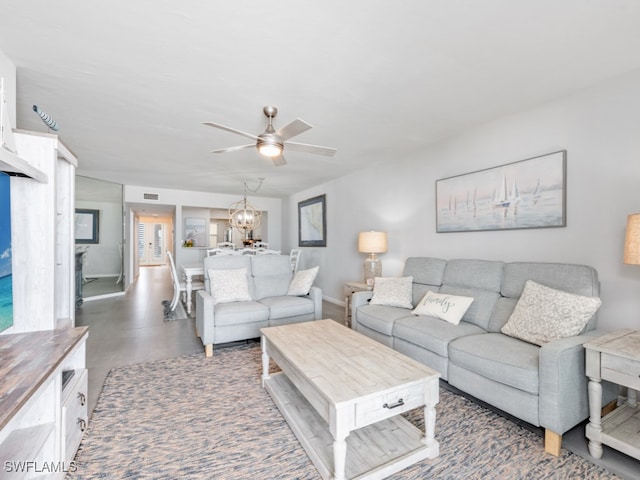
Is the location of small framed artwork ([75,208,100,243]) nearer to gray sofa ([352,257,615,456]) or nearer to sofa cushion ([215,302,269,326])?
sofa cushion ([215,302,269,326])

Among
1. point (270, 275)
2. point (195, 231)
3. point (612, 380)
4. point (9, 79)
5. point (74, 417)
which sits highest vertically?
point (9, 79)

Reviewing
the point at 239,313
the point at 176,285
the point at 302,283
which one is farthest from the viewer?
the point at 176,285

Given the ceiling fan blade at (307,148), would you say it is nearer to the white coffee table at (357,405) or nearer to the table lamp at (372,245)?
the table lamp at (372,245)

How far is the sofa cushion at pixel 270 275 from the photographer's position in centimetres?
374

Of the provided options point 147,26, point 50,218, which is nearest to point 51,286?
point 50,218

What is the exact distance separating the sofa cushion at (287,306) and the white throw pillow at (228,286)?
0.27 m

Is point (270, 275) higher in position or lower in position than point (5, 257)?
lower

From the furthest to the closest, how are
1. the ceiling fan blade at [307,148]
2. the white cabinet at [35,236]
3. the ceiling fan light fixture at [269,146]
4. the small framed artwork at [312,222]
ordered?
1. the small framed artwork at [312,222]
2. the ceiling fan blade at [307,148]
3. the ceiling fan light fixture at [269,146]
4. the white cabinet at [35,236]

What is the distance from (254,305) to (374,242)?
173cm

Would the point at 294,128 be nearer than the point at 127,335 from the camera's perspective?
Yes

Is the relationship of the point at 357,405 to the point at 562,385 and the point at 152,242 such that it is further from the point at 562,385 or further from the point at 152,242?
the point at 152,242

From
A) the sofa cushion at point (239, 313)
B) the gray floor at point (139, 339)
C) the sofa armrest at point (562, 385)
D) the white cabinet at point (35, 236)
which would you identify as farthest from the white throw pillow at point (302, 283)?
the sofa armrest at point (562, 385)

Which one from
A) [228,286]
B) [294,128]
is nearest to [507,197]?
[294,128]

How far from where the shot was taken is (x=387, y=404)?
145 centimetres
